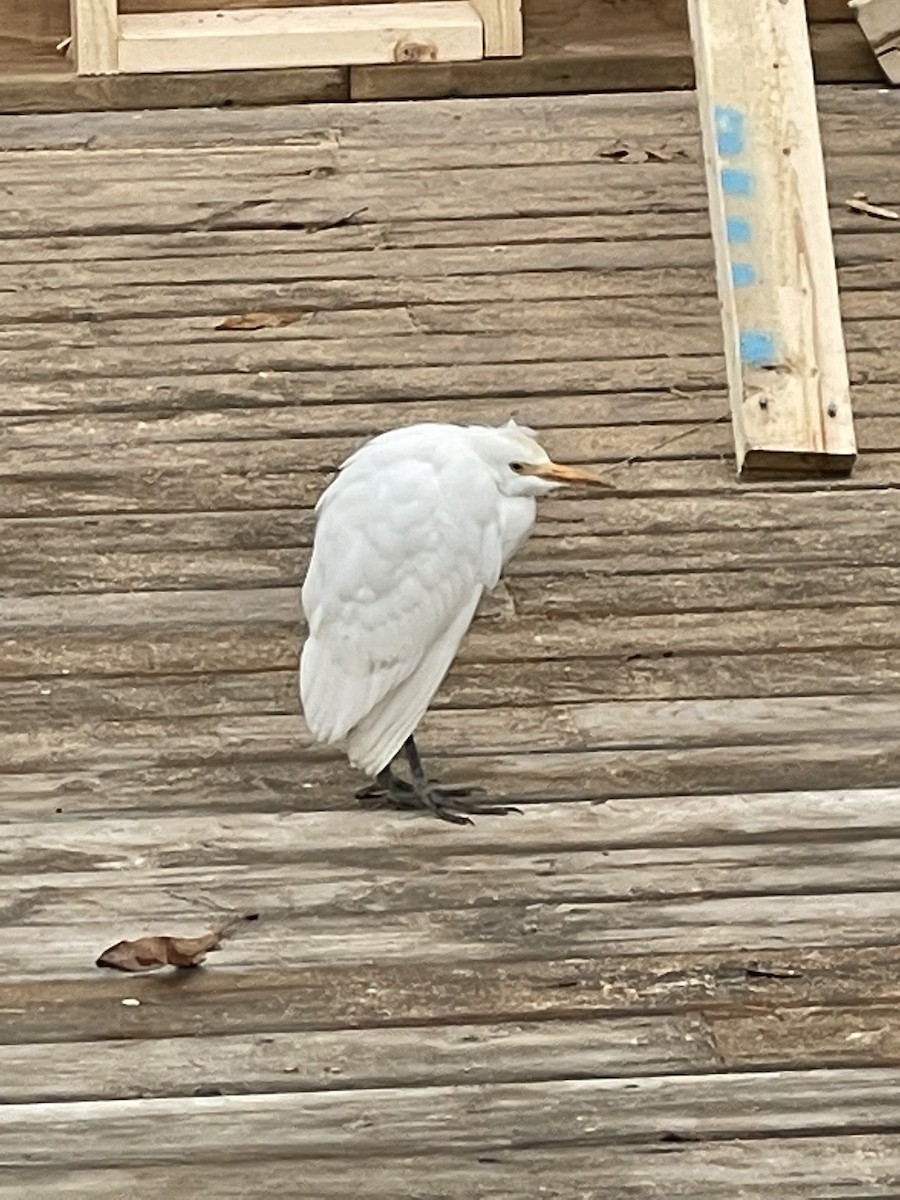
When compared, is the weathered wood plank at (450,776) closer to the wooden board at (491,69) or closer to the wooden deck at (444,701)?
the wooden deck at (444,701)

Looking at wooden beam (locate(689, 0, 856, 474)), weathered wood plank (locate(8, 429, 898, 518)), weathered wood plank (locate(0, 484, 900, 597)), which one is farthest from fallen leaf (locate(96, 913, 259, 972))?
wooden beam (locate(689, 0, 856, 474))

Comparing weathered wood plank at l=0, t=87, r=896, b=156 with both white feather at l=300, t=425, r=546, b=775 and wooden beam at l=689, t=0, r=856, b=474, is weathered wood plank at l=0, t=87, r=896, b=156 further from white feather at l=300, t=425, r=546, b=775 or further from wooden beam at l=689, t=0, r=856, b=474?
white feather at l=300, t=425, r=546, b=775

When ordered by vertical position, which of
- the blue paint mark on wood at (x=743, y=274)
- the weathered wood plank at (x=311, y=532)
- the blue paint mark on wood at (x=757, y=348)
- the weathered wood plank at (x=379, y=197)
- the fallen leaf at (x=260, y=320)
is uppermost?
the weathered wood plank at (x=379, y=197)

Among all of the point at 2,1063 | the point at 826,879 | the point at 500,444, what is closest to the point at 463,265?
the point at 500,444

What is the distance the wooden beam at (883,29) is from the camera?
5527 mm

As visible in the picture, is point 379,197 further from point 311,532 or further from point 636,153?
point 311,532

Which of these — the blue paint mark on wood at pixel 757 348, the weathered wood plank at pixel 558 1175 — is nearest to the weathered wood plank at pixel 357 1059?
the weathered wood plank at pixel 558 1175

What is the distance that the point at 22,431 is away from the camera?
4.53 metres

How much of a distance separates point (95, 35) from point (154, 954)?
3143 millimetres

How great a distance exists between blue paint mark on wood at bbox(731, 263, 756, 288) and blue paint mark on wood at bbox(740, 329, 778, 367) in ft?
0.43

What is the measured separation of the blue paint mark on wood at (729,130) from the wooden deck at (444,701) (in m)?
0.24

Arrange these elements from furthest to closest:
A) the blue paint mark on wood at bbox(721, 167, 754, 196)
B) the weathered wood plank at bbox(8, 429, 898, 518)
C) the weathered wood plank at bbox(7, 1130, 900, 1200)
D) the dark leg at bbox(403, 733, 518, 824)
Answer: the blue paint mark on wood at bbox(721, 167, 754, 196)
the weathered wood plank at bbox(8, 429, 898, 518)
the dark leg at bbox(403, 733, 518, 824)
the weathered wood plank at bbox(7, 1130, 900, 1200)

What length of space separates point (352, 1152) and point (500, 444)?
1.32 m

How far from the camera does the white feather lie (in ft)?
11.3
